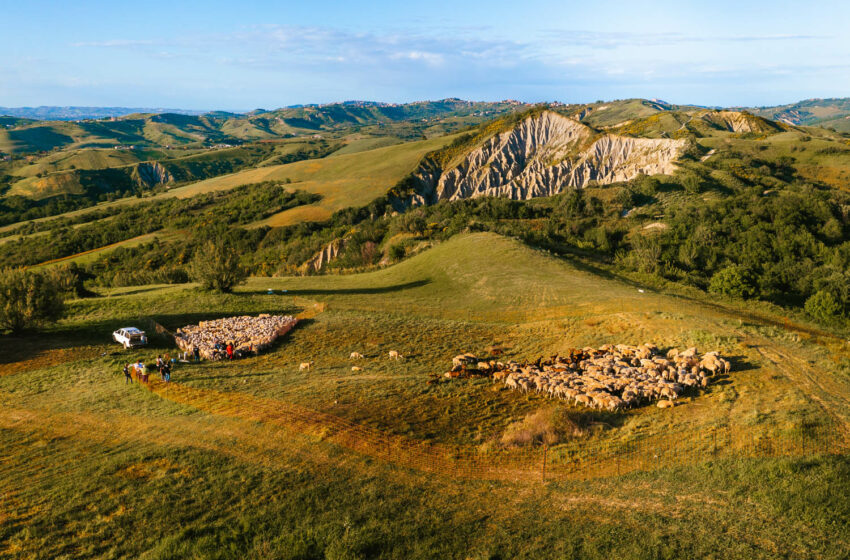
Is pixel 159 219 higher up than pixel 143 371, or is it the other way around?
pixel 143 371

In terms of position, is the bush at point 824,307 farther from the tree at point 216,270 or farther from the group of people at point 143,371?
the tree at point 216,270

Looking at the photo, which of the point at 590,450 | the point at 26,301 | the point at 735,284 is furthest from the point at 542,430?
the point at 735,284

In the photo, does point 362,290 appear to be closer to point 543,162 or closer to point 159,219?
point 543,162

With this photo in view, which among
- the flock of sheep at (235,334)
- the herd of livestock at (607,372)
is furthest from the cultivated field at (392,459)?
the flock of sheep at (235,334)

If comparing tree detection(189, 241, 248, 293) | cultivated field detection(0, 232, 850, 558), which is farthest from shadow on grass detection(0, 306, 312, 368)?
tree detection(189, 241, 248, 293)

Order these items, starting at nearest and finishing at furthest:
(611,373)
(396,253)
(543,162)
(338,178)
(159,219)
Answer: (611,373) < (396,253) < (159,219) < (543,162) < (338,178)

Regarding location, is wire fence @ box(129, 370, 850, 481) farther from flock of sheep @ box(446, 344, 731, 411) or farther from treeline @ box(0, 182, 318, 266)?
treeline @ box(0, 182, 318, 266)
